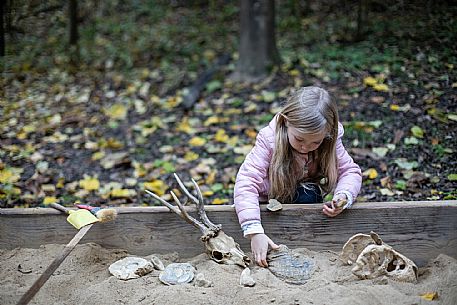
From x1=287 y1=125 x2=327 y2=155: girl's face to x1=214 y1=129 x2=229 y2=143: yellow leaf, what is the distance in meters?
1.88

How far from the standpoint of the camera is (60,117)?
4.91 metres

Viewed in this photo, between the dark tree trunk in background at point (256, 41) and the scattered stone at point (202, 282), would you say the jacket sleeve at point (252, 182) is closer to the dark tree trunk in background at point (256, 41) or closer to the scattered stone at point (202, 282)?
the scattered stone at point (202, 282)

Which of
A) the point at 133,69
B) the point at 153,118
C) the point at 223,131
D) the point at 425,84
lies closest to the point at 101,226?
the point at 223,131

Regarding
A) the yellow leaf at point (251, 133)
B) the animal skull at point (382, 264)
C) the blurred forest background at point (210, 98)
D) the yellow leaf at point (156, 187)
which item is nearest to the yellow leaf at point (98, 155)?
the blurred forest background at point (210, 98)

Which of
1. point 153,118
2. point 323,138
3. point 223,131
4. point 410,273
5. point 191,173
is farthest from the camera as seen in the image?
point 153,118

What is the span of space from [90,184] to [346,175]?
1.89 m

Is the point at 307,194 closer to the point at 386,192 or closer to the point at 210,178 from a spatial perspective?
the point at 386,192

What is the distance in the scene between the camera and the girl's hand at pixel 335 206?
2.47m

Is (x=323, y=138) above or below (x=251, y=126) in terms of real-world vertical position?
above

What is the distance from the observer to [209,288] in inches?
89.1

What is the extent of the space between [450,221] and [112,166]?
246 cm

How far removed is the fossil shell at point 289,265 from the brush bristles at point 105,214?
0.73 m

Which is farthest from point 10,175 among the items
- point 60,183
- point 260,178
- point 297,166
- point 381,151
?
point 381,151

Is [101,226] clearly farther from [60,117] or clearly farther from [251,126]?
[60,117]
